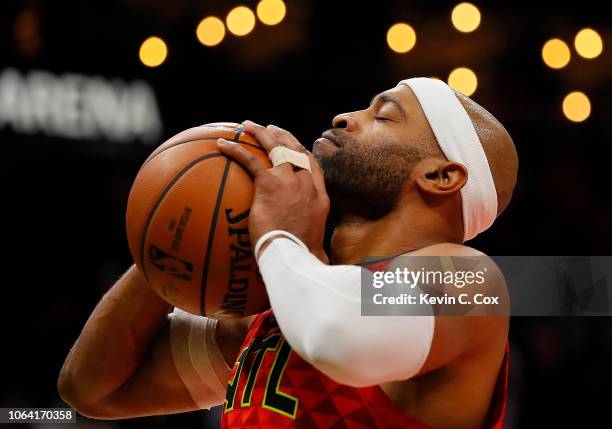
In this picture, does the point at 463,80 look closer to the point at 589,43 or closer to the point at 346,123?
the point at 589,43

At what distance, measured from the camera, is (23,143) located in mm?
6461

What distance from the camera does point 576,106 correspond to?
24.0ft

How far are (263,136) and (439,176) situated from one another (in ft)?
1.79

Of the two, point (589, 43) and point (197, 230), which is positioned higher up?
→ point (589, 43)

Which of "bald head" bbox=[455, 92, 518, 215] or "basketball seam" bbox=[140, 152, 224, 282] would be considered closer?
"basketball seam" bbox=[140, 152, 224, 282]

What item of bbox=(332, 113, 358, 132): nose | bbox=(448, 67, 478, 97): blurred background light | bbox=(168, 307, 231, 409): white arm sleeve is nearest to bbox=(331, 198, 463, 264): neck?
bbox=(332, 113, 358, 132): nose

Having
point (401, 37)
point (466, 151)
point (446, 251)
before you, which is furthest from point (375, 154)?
point (401, 37)

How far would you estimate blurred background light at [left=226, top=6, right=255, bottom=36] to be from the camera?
261 inches

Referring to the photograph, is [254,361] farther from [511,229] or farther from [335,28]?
[511,229]

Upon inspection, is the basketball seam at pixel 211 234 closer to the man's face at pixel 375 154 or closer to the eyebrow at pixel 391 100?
the man's face at pixel 375 154

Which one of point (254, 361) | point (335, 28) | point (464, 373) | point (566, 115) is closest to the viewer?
point (464, 373)

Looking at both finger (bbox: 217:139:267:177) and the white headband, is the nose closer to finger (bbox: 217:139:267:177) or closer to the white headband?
the white headband

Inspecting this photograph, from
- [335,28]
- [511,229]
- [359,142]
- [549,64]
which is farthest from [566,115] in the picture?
[359,142]

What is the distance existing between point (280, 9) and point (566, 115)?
8.21 ft
